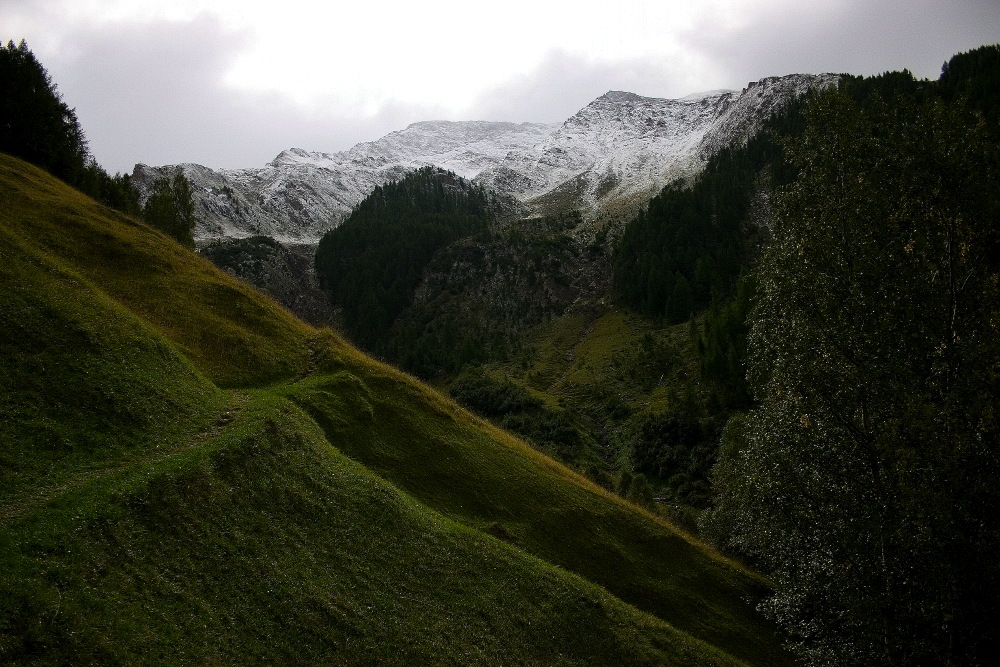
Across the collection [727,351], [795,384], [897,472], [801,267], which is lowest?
[897,472]

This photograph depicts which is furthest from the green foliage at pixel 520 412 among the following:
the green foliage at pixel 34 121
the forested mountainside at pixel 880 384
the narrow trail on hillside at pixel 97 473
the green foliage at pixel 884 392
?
the green foliage at pixel 34 121

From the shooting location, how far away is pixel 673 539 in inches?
1655

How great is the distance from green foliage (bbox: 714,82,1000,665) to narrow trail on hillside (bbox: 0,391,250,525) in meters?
26.8

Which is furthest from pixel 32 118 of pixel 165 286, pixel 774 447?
pixel 774 447

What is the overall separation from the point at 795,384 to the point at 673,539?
18972 mm

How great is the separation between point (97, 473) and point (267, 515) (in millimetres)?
6394

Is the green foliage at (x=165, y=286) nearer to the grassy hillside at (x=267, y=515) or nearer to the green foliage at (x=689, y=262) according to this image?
the grassy hillside at (x=267, y=515)

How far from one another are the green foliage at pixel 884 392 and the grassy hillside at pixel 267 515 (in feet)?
28.6

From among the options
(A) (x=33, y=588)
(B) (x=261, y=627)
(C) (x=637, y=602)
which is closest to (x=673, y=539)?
(C) (x=637, y=602)

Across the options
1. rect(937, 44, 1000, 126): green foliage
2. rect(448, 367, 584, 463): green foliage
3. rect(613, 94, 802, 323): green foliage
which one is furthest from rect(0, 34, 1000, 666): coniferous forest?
rect(937, 44, 1000, 126): green foliage

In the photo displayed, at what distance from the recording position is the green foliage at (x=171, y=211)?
9469cm

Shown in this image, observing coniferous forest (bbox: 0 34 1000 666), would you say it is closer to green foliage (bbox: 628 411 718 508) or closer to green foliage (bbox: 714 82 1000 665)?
green foliage (bbox: 714 82 1000 665)

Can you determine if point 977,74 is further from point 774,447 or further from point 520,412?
point 774,447

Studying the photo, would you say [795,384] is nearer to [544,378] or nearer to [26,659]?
[26,659]
